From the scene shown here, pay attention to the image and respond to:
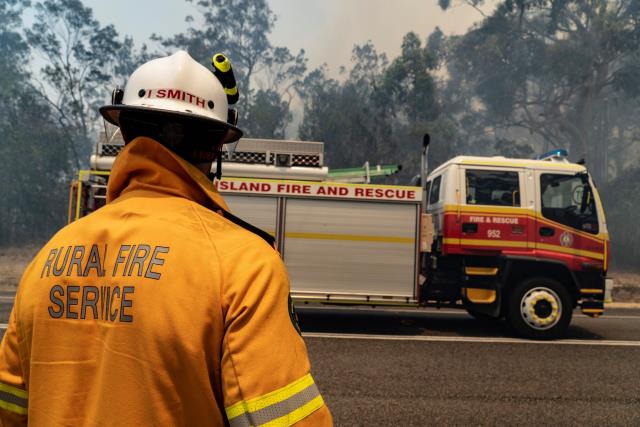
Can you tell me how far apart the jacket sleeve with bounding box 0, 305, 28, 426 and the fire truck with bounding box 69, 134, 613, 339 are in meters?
6.42

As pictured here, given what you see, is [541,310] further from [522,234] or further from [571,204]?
[571,204]

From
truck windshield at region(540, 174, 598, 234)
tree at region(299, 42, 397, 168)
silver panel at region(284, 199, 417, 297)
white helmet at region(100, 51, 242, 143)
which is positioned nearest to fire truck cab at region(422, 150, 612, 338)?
truck windshield at region(540, 174, 598, 234)

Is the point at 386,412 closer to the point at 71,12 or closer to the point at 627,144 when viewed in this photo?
the point at 71,12

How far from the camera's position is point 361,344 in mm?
6855

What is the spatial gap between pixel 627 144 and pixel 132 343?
59.2 meters

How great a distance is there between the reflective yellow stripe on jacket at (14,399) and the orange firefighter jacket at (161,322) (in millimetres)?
60

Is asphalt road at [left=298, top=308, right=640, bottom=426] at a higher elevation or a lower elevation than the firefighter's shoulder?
lower

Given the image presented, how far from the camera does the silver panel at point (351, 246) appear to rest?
311 inches

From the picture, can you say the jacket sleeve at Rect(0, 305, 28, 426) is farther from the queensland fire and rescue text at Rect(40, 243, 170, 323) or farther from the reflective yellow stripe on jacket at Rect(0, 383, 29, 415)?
the queensland fire and rescue text at Rect(40, 243, 170, 323)

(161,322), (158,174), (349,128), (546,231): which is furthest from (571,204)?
(349,128)

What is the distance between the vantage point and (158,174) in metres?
1.22

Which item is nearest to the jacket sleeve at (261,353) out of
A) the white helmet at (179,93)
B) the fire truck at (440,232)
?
the white helmet at (179,93)

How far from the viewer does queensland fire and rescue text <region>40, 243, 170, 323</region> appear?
1097 mm

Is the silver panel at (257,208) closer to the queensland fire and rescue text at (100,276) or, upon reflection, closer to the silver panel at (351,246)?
the silver panel at (351,246)
